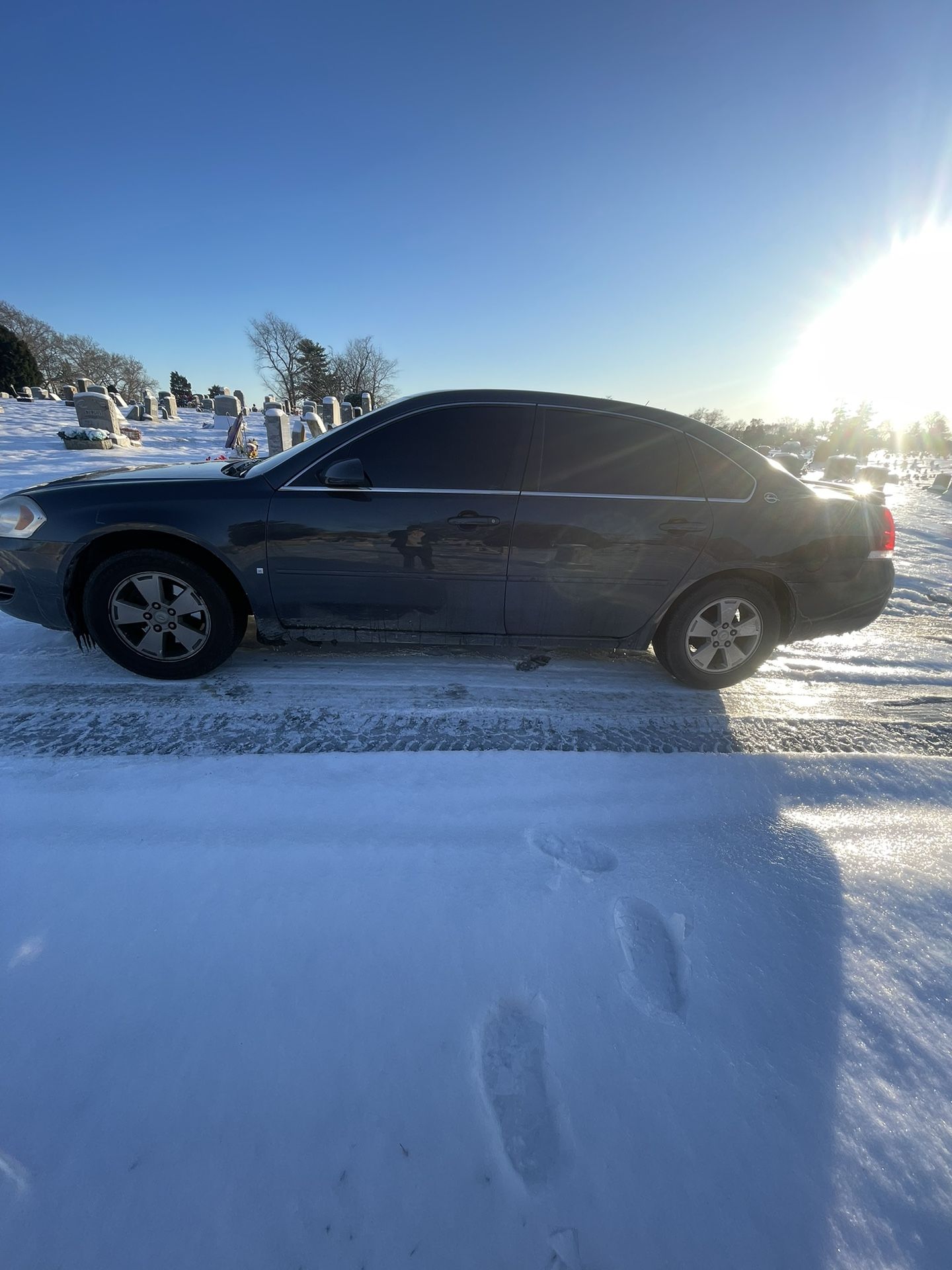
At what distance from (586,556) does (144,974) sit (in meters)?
2.45

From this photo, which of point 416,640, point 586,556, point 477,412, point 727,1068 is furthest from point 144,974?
point 477,412

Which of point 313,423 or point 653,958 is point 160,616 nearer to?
point 653,958

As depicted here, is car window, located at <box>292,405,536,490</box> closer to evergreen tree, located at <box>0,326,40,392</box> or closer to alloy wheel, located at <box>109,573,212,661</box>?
alloy wheel, located at <box>109,573,212,661</box>

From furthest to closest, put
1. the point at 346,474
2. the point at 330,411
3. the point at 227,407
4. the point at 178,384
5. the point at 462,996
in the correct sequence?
1. the point at 178,384
2. the point at 227,407
3. the point at 330,411
4. the point at 346,474
5. the point at 462,996

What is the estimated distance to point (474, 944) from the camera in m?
1.50

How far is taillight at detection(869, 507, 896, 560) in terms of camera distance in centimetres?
297

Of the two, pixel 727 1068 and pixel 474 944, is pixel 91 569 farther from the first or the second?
pixel 727 1068

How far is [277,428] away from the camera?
14.7 meters

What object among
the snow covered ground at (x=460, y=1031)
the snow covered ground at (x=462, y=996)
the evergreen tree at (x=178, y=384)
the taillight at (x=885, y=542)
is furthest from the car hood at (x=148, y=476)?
the evergreen tree at (x=178, y=384)

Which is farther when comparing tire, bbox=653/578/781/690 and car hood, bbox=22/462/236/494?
tire, bbox=653/578/781/690

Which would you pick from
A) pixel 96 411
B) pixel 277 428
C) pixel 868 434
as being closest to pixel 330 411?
pixel 277 428

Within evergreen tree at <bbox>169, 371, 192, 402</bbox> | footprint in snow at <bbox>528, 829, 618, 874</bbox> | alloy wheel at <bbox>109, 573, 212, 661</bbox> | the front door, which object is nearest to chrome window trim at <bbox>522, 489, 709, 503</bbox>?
the front door

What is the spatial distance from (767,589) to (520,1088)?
2747 millimetres

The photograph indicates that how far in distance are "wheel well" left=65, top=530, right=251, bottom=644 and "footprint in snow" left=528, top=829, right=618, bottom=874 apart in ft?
6.51
